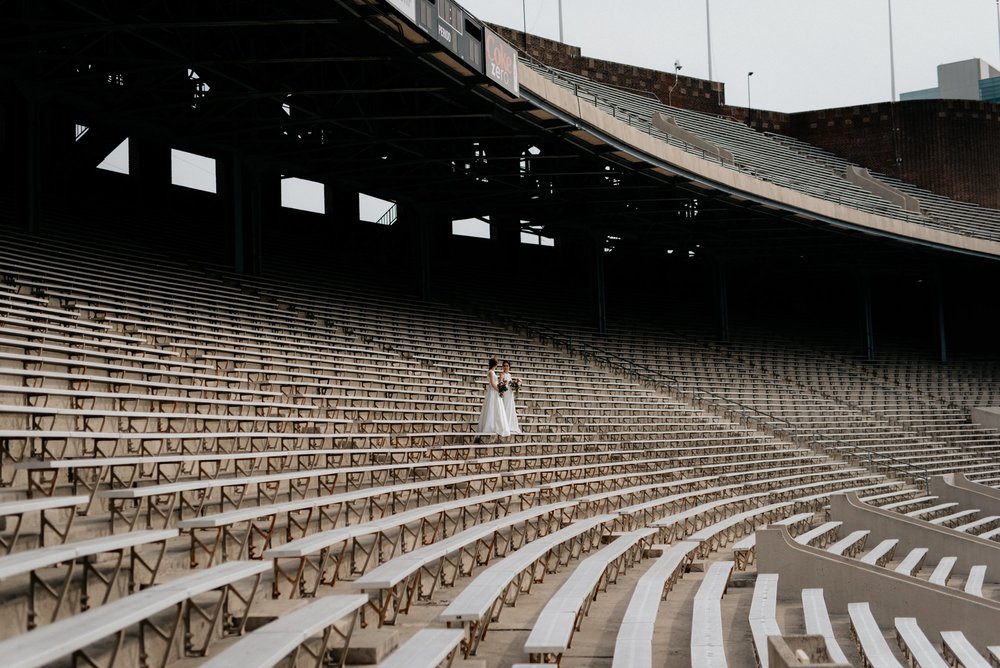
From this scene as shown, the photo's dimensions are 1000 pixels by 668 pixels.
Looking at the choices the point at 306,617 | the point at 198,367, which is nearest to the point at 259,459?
the point at 198,367

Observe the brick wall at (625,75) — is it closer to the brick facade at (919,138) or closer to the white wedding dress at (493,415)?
the brick facade at (919,138)

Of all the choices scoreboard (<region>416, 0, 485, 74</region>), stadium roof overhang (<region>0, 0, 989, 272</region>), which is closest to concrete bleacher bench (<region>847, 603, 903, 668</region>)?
stadium roof overhang (<region>0, 0, 989, 272</region>)

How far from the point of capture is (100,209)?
20.7 m

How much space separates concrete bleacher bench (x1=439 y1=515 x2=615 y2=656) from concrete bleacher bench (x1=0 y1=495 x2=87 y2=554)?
216 centimetres

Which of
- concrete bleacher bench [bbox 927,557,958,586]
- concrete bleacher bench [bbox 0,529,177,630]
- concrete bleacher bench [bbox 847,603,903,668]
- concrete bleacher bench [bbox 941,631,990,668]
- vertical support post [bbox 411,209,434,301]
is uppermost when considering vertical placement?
vertical support post [bbox 411,209,434,301]

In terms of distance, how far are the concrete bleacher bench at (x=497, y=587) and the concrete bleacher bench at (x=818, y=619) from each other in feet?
7.03

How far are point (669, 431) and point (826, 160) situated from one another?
85.7 ft

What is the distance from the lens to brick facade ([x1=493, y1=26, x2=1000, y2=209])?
144ft

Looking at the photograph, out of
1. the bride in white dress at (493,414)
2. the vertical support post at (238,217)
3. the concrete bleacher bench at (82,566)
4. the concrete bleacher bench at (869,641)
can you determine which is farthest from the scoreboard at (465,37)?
the concrete bleacher bench at (82,566)

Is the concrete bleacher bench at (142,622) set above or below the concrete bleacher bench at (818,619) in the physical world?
above

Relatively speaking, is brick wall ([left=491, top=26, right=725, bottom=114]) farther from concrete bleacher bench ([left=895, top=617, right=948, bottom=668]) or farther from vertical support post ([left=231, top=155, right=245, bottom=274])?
concrete bleacher bench ([left=895, top=617, right=948, bottom=668])

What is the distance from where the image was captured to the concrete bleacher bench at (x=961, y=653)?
289 inches

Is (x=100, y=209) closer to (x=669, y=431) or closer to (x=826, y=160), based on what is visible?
Result: (x=669, y=431)

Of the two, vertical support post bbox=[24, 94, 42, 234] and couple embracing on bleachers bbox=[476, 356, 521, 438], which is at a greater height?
vertical support post bbox=[24, 94, 42, 234]
